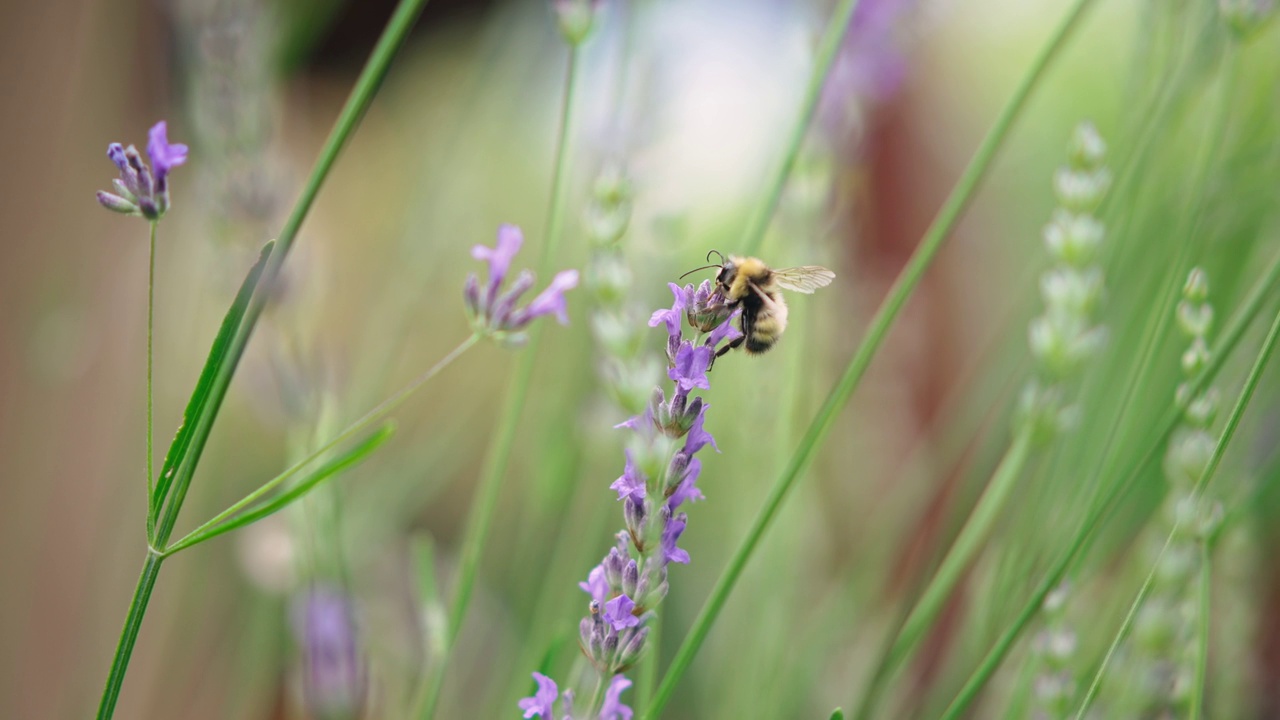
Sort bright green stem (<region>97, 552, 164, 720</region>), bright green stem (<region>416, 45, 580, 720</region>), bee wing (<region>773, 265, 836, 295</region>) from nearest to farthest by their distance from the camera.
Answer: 1. bright green stem (<region>97, 552, 164, 720</region>)
2. bright green stem (<region>416, 45, 580, 720</region>)
3. bee wing (<region>773, 265, 836, 295</region>)

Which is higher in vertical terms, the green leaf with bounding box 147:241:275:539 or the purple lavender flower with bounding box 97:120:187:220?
the purple lavender flower with bounding box 97:120:187:220

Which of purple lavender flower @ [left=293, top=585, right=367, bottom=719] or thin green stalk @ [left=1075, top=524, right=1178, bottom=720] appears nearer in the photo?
thin green stalk @ [left=1075, top=524, right=1178, bottom=720]

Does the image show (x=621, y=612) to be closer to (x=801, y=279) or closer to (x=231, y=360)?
(x=231, y=360)

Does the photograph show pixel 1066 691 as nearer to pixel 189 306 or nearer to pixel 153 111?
pixel 189 306

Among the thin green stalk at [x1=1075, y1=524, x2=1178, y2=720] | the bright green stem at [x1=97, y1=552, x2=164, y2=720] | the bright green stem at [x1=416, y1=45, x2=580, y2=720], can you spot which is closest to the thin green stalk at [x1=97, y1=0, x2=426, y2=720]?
the bright green stem at [x1=97, y1=552, x2=164, y2=720]

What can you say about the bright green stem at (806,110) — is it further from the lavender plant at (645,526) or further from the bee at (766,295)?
the lavender plant at (645,526)

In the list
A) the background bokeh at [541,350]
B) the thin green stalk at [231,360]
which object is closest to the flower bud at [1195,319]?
the background bokeh at [541,350]

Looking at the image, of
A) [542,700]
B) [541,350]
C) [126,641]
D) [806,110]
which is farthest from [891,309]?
[541,350]

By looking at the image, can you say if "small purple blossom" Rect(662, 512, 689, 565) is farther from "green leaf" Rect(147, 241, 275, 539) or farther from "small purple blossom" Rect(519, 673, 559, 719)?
"green leaf" Rect(147, 241, 275, 539)
